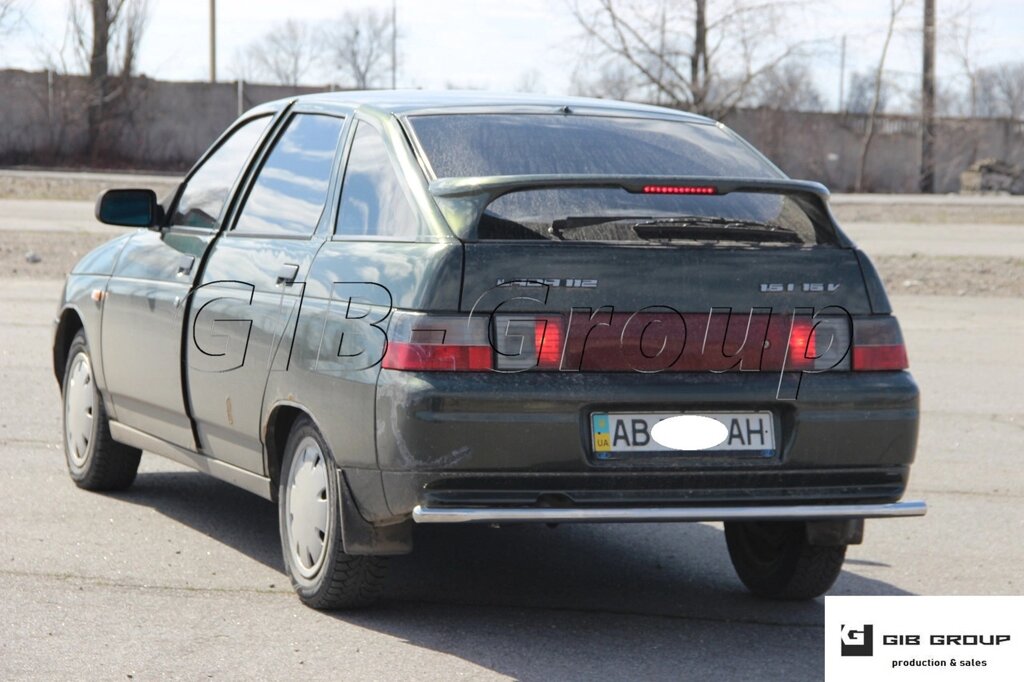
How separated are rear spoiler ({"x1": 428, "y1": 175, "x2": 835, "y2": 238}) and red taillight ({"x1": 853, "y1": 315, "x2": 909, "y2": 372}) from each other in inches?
13.8

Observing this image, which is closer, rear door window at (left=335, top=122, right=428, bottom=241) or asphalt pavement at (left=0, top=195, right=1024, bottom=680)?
asphalt pavement at (left=0, top=195, right=1024, bottom=680)

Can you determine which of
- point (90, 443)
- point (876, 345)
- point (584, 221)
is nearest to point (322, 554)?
point (584, 221)

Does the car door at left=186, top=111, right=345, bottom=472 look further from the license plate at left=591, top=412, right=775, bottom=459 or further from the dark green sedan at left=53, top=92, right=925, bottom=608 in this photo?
the license plate at left=591, top=412, right=775, bottom=459

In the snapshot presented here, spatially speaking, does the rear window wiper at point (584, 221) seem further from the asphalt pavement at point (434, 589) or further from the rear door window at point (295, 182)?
the asphalt pavement at point (434, 589)

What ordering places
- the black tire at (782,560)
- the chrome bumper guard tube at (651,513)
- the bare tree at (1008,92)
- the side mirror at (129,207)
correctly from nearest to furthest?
the chrome bumper guard tube at (651,513) < the black tire at (782,560) < the side mirror at (129,207) < the bare tree at (1008,92)

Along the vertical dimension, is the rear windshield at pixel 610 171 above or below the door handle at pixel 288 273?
above

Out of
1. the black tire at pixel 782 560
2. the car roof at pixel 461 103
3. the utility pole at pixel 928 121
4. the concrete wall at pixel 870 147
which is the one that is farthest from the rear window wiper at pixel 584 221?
the concrete wall at pixel 870 147

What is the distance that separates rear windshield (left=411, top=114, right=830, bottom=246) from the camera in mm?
5035

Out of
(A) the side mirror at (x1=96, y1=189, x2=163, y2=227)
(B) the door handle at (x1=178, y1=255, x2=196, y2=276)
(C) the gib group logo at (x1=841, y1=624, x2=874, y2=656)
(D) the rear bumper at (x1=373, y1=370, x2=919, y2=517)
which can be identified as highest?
(A) the side mirror at (x1=96, y1=189, x2=163, y2=227)

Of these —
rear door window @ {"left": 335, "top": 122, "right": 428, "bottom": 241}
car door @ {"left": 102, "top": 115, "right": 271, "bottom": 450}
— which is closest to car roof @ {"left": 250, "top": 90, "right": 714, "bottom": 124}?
rear door window @ {"left": 335, "top": 122, "right": 428, "bottom": 241}

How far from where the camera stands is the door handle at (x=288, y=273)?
554 centimetres

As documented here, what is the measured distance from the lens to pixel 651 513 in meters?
4.84

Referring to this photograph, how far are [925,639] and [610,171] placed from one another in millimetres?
1931

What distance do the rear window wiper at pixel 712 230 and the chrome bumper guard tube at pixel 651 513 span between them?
845 millimetres
